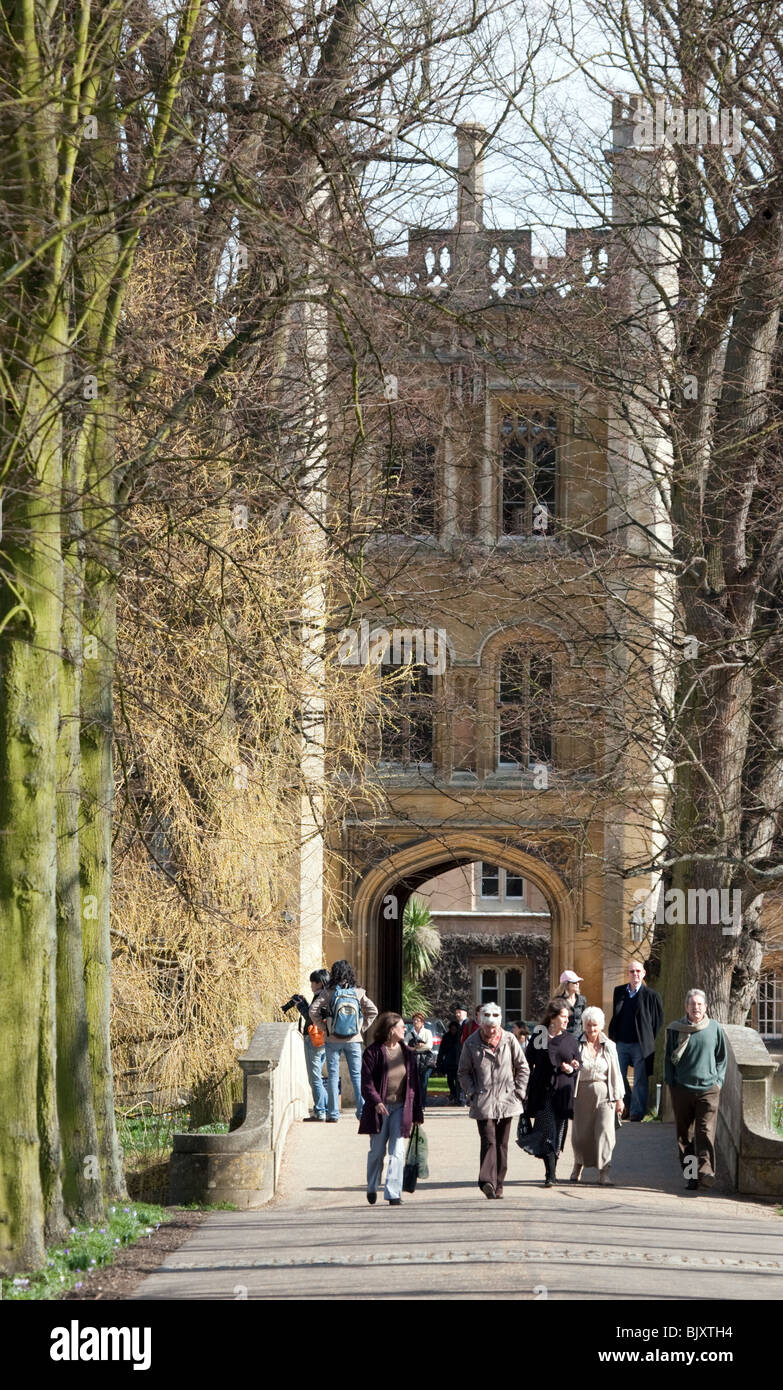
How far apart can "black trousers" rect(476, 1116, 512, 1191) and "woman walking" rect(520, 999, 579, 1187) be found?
896 mm

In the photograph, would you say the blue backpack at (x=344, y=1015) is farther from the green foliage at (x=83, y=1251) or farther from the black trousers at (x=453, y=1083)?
the black trousers at (x=453, y=1083)

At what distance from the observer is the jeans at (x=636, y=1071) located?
1824 cm

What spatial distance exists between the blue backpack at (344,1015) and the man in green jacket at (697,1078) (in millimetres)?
4231

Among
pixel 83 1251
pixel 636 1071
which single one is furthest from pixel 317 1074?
pixel 83 1251

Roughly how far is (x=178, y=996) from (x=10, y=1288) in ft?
24.2

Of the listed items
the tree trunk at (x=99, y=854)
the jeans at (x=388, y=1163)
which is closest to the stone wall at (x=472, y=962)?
the jeans at (x=388, y=1163)

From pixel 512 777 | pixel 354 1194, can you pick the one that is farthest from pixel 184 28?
pixel 512 777

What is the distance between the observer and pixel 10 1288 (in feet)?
32.9

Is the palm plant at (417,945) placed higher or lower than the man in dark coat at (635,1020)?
higher

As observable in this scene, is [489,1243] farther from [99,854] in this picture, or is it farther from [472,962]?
[472,962]

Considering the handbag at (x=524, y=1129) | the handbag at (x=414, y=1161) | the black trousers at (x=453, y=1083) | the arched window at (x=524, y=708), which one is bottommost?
the black trousers at (x=453, y=1083)

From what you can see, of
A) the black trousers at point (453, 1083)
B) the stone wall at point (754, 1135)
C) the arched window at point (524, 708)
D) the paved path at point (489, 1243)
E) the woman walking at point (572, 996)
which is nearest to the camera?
the paved path at point (489, 1243)

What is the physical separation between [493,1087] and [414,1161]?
132cm
